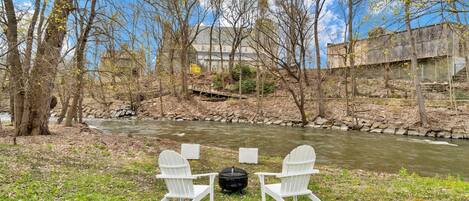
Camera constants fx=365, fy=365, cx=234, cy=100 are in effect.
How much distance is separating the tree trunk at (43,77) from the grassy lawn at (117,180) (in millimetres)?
1881

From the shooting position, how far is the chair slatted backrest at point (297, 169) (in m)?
4.67

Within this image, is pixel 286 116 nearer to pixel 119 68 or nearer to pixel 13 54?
pixel 119 68

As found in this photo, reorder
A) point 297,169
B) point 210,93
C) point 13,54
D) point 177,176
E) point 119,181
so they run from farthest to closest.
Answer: point 210,93, point 13,54, point 119,181, point 297,169, point 177,176

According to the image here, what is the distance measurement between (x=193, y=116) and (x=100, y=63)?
17.1m

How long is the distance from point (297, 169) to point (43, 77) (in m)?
7.75

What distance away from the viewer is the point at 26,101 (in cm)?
1130

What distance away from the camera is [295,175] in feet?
15.3

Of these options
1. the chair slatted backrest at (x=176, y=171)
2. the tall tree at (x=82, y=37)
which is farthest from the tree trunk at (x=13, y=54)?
the chair slatted backrest at (x=176, y=171)

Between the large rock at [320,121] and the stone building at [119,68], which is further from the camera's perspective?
the large rock at [320,121]

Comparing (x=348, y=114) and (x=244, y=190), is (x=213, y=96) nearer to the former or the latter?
(x=348, y=114)

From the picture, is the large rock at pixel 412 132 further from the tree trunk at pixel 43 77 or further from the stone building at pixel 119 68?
the tree trunk at pixel 43 77

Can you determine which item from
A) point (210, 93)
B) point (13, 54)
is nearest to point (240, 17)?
point (210, 93)

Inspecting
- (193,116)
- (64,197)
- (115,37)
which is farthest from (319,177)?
(193,116)

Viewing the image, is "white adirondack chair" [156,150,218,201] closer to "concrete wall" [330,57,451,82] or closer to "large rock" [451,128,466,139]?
"large rock" [451,128,466,139]
